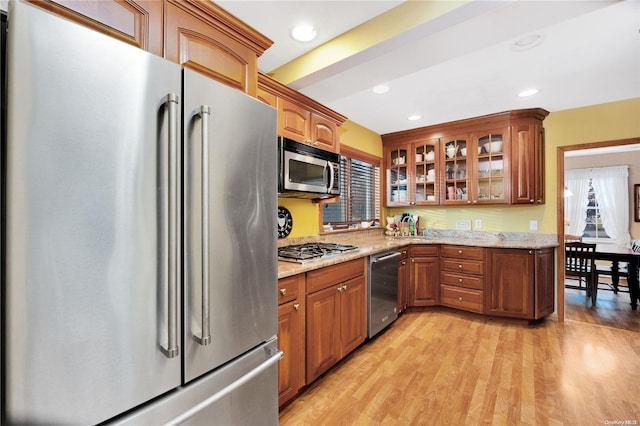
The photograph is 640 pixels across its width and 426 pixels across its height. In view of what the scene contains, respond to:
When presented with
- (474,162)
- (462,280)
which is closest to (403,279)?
(462,280)

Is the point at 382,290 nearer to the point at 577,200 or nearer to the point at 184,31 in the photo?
the point at 184,31

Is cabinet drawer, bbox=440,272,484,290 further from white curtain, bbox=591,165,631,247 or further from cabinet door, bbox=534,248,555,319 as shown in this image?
white curtain, bbox=591,165,631,247

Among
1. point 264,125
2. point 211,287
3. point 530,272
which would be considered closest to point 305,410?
point 211,287

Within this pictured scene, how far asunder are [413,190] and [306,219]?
6.42 ft

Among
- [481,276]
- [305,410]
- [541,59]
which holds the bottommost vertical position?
[305,410]

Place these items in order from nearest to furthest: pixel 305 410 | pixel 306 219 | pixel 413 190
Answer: pixel 305 410 → pixel 306 219 → pixel 413 190

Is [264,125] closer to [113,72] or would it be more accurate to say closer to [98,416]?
[113,72]

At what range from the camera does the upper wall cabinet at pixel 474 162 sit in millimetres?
3375

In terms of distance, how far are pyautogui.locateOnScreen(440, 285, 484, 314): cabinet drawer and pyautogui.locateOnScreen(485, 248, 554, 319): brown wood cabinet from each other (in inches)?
3.6

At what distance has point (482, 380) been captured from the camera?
212cm

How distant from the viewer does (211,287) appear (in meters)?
1.06

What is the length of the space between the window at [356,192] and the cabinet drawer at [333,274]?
94 cm

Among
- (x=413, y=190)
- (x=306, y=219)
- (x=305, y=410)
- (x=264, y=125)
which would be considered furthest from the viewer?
(x=413, y=190)

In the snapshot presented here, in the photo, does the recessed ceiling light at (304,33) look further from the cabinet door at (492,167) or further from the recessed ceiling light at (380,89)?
the cabinet door at (492,167)
